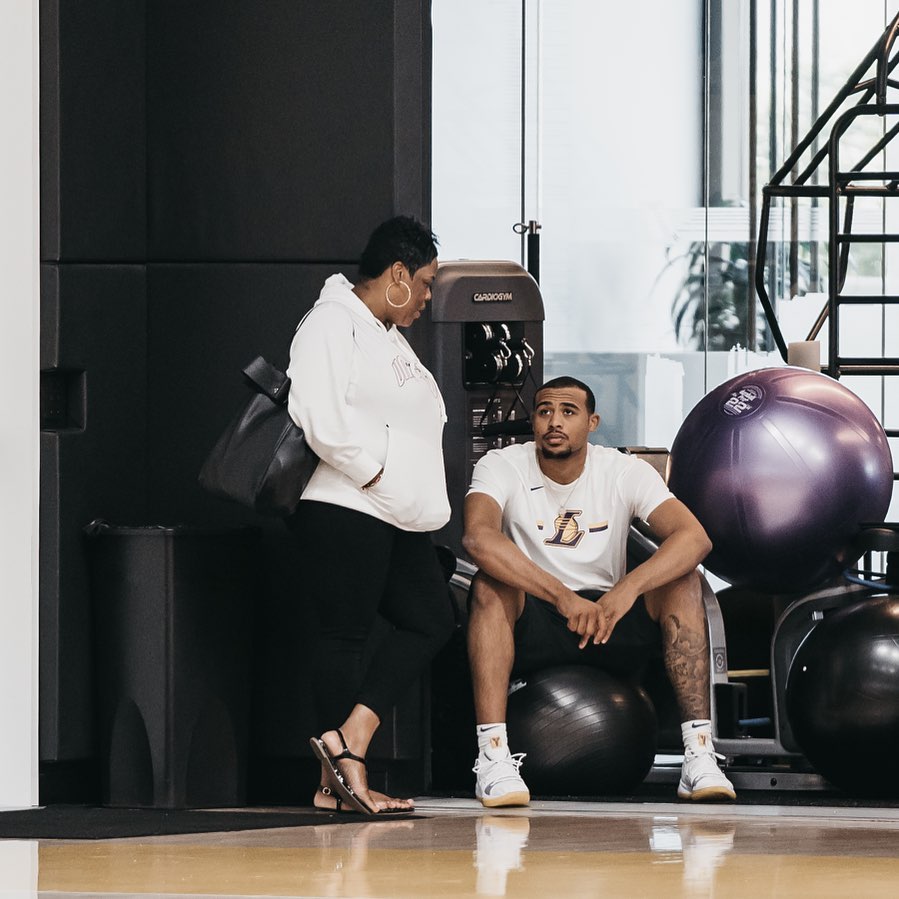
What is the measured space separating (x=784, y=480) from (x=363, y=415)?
4.06ft

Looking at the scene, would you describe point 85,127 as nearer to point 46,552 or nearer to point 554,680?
point 46,552

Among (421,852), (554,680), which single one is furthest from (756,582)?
(421,852)

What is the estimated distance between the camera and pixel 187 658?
182 inches

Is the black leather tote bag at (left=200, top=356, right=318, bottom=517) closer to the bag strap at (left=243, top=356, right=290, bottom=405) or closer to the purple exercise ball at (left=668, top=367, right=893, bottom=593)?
the bag strap at (left=243, top=356, right=290, bottom=405)

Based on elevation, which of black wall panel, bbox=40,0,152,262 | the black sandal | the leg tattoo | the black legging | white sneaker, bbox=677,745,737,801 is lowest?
white sneaker, bbox=677,745,737,801

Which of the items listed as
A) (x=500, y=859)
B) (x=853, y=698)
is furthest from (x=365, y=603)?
(x=853, y=698)

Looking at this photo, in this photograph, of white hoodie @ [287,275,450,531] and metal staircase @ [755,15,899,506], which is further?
metal staircase @ [755,15,899,506]

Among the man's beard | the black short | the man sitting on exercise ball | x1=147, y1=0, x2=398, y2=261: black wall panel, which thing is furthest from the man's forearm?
x1=147, y1=0, x2=398, y2=261: black wall panel

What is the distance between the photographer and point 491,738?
464 cm

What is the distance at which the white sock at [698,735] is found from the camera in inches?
189

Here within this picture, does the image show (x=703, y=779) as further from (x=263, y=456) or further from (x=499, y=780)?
(x=263, y=456)

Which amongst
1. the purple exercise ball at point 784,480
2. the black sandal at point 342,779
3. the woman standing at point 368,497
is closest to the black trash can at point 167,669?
the woman standing at point 368,497

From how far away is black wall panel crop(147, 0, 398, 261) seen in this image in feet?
15.9

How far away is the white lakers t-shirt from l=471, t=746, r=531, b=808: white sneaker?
0.54 meters
